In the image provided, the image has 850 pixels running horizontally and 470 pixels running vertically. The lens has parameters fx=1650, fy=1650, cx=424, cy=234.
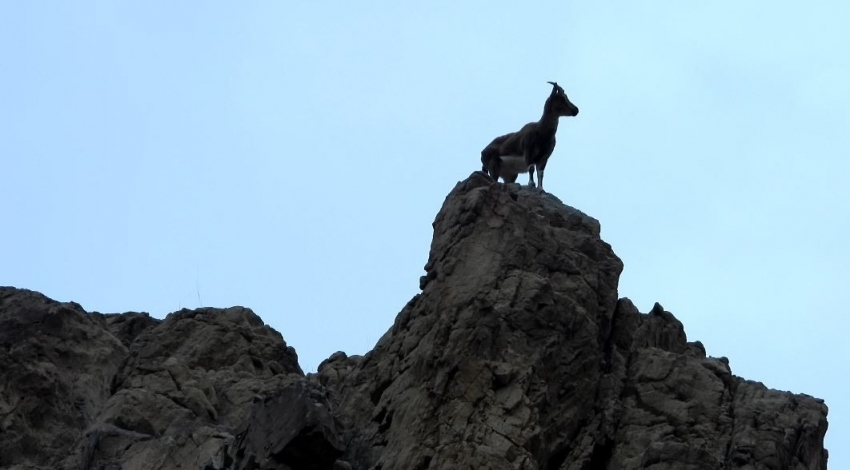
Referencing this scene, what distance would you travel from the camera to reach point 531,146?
3916 cm

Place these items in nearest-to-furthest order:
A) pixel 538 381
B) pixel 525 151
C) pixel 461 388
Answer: pixel 461 388 → pixel 538 381 → pixel 525 151

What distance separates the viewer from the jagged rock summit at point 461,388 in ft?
94.9

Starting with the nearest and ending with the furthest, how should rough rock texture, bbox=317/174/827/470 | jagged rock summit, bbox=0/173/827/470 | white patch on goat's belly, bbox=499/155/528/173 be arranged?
jagged rock summit, bbox=0/173/827/470 < rough rock texture, bbox=317/174/827/470 < white patch on goat's belly, bbox=499/155/528/173

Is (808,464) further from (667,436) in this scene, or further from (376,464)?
(376,464)

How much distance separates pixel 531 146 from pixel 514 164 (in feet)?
1.92

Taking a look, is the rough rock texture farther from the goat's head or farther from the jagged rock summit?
the goat's head

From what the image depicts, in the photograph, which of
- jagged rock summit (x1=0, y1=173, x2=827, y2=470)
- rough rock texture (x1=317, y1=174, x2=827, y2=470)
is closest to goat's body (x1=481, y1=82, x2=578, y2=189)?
jagged rock summit (x1=0, y1=173, x2=827, y2=470)

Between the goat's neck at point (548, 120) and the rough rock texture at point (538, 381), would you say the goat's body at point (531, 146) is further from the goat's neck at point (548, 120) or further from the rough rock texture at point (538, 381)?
the rough rock texture at point (538, 381)

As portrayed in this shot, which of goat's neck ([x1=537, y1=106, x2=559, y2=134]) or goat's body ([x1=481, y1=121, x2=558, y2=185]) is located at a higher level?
goat's neck ([x1=537, y1=106, x2=559, y2=134])

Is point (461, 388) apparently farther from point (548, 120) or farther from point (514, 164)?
point (548, 120)

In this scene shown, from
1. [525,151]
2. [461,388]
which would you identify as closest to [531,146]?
[525,151]

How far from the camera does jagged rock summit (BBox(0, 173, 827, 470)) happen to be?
28922mm

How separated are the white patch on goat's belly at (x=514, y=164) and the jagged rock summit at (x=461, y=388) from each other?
2891 millimetres

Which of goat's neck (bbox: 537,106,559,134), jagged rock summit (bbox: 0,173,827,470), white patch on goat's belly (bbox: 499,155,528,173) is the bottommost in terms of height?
jagged rock summit (bbox: 0,173,827,470)
